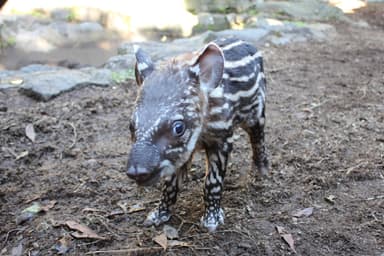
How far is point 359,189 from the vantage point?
3.72 meters

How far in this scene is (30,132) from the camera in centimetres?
461

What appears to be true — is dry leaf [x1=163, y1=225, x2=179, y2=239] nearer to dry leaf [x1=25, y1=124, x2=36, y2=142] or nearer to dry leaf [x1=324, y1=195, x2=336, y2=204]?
dry leaf [x1=324, y1=195, x2=336, y2=204]

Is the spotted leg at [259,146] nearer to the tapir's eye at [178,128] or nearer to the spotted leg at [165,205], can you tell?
the spotted leg at [165,205]

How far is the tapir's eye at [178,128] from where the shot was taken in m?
2.69

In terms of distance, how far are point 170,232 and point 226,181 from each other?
76 centimetres

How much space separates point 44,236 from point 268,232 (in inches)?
49.8

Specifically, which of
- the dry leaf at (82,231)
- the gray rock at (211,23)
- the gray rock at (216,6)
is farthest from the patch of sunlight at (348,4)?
the dry leaf at (82,231)

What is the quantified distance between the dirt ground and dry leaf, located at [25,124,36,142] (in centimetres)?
3

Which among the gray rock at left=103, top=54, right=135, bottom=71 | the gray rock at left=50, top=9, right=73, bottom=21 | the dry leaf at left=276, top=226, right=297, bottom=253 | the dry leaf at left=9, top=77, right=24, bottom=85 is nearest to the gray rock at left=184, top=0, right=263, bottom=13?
the gray rock at left=50, top=9, right=73, bottom=21

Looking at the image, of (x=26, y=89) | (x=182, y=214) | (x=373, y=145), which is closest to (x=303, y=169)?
(x=373, y=145)

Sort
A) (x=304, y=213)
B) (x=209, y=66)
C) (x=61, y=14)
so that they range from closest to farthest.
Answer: (x=209, y=66)
(x=304, y=213)
(x=61, y=14)

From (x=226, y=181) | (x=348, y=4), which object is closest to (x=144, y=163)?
(x=226, y=181)

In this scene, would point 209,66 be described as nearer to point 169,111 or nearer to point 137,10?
point 169,111

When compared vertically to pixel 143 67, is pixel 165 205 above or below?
below
